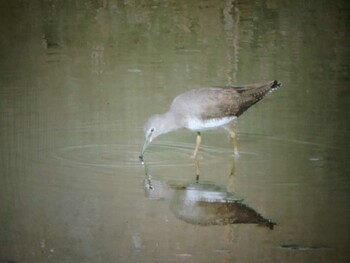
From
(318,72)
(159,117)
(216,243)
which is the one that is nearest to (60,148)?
(159,117)

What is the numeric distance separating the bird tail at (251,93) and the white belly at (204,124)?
0.20 m

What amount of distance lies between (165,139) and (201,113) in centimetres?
81

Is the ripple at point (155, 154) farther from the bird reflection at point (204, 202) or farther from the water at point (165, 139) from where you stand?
the bird reflection at point (204, 202)

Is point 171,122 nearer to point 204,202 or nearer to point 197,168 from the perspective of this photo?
point 197,168

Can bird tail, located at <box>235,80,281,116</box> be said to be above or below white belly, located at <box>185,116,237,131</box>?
above

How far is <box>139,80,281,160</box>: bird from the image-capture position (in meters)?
8.53

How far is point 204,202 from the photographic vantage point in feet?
24.3

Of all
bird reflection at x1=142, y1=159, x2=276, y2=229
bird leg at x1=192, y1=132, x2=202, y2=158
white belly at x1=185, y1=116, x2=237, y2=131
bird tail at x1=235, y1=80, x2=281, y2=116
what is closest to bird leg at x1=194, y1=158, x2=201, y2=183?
bird reflection at x1=142, y1=159, x2=276, y2=229

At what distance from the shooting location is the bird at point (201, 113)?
853cm

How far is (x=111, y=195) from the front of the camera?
7.58 metres

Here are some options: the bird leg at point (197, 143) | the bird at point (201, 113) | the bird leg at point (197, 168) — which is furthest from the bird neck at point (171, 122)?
the bird leg at point (197, 168)

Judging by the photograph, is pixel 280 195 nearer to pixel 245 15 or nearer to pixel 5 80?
pixel 5 80

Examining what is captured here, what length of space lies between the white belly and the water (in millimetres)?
263

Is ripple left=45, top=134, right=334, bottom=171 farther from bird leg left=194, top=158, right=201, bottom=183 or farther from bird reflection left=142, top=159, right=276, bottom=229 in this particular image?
bird reflection left=142, top=159, right=276, bottom=229
